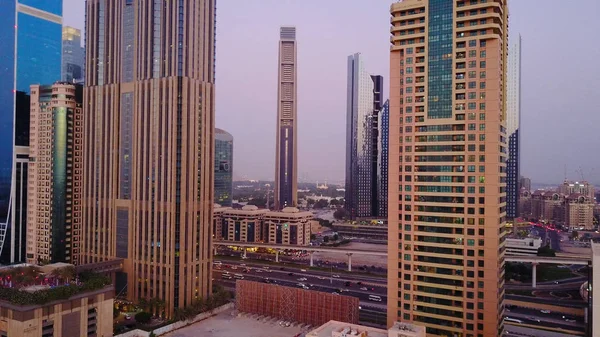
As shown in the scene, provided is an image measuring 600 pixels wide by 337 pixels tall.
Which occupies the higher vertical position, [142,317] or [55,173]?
[55,173]

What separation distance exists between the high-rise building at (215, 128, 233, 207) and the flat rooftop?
94.3 meters

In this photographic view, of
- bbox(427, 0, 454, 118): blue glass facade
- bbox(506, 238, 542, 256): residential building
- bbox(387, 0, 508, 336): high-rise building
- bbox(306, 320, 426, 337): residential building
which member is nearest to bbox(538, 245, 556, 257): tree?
bbox(506, 238, 542, 256): residential building

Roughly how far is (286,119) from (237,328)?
115692mm

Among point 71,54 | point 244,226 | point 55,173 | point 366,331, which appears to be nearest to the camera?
point 366,331

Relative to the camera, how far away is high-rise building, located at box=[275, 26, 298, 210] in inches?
6353

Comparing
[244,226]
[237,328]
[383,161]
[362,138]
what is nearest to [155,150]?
[237,328]

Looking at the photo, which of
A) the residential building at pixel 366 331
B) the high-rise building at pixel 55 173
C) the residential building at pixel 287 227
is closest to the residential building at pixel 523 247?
the residential building at pixel 287 227

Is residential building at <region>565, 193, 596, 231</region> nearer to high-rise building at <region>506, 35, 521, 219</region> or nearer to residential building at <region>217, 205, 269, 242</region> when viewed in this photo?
high-rise building at <region>506, 35, 521, 219</region>

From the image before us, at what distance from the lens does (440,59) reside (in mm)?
42375

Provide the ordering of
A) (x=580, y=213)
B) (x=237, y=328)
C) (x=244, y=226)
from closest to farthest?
1. (x=237, y=328)
2. (x=244, y=226)
3. (x=580, y=213)

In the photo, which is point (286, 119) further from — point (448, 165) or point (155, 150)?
point (448, 165)

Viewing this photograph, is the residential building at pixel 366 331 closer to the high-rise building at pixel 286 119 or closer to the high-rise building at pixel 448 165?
the high-rise building at pixel 448 165

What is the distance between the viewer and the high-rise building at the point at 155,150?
56.2 metres

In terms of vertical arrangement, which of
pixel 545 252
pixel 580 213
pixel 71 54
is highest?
pixel 71 54
